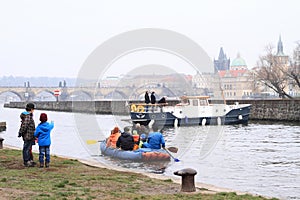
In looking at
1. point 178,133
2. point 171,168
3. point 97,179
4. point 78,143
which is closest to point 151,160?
point 171,168

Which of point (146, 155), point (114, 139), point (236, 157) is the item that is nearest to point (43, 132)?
point (146, 155)

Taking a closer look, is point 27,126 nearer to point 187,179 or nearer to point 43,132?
point 43,132

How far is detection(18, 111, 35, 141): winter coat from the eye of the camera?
1569cm

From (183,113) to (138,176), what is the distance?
33287 mm

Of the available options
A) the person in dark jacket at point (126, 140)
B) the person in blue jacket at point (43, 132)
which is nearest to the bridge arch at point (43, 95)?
the person in dark jacket at point (126, 140)

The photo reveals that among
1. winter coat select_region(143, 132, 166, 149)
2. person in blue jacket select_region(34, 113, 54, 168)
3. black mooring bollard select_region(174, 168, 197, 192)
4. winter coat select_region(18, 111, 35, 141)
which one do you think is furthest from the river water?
winter coat select_region(18, 111, 35, 141)

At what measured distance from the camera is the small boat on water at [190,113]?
4688cm

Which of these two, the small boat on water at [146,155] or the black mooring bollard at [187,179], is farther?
the small boat on water at [146,155]

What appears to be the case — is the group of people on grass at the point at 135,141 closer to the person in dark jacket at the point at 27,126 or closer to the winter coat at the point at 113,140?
the winter coat at the point at 113,140

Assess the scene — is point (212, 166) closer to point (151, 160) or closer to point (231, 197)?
point (151, 160)

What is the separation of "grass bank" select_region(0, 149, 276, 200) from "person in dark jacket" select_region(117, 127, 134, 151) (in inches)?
208

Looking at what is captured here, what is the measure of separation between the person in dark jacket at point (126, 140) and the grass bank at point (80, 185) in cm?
529

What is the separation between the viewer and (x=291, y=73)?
67250 mm

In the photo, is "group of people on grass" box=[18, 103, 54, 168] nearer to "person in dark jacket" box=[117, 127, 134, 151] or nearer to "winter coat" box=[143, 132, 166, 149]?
"person in dark jacket" box=[117, 127, 134, 151]
